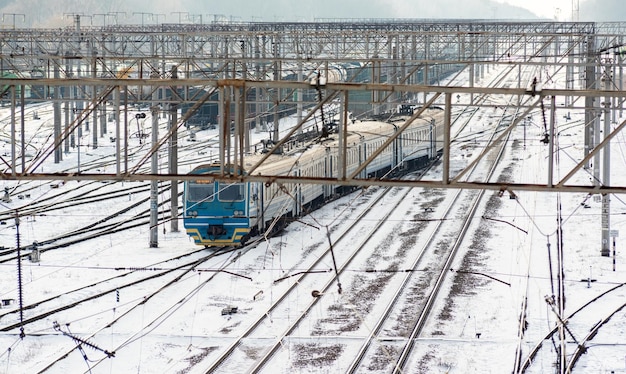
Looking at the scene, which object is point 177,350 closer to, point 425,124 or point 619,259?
point 619,259

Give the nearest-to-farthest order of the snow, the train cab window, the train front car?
the snow
the train cab window
the train front car

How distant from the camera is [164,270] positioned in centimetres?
2003

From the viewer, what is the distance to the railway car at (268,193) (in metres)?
22.0

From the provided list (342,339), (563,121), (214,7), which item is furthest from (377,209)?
(214,7)

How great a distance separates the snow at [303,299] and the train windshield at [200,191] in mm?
1113

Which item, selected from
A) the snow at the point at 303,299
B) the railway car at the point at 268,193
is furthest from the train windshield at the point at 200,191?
the snow at the point at 303,299

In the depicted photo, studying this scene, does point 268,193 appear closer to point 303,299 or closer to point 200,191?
point 200,191

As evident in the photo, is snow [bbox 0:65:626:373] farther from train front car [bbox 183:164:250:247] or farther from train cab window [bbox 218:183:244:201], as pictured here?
train cab window [bbox 218:183:244:201]

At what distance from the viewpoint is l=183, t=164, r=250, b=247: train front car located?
21.9 meters

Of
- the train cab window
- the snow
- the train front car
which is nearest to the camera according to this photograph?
the snow

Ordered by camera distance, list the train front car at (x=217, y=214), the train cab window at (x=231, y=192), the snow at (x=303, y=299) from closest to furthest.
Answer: the snow at (x=303, y=299) → the train cab window at (x=231, y=192) → the train front car at (x=217, y=214)

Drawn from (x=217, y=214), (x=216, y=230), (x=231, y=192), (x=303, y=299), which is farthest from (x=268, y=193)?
(x=303, y=299)

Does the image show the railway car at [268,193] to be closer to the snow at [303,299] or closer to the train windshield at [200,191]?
the train windshield at [200,191]

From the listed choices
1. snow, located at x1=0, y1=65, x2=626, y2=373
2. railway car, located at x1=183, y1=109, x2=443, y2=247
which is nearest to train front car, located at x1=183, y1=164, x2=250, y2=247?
railway car, located at x1=183, y1=109, x2=443, y2=247
